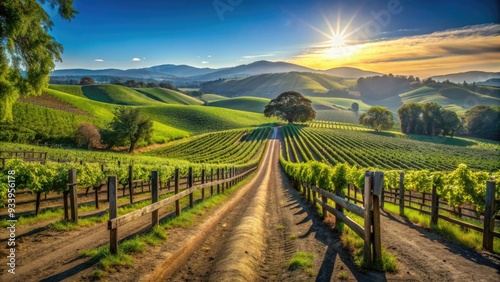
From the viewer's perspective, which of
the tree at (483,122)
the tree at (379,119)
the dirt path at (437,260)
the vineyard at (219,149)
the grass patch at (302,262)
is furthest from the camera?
the tree at (379,119)

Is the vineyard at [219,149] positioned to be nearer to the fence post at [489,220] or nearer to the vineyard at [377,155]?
the vineyard at [377,155]

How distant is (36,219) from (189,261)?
25.4 ft

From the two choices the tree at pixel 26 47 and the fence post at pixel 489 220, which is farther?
the tree at pixel 26 47

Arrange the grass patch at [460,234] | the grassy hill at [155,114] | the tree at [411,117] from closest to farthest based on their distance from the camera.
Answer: the grass patch at [460,234], the grassy hill at [155,114], the tree at [411,117]

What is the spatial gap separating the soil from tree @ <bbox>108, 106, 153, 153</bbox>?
236 ft

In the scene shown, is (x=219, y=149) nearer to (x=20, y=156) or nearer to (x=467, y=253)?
(x=20, y=156)

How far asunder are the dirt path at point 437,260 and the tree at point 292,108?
142 meters

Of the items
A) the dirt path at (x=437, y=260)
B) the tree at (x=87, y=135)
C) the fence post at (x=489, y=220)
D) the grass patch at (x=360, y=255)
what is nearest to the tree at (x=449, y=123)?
the tree at (x=87, y=135)

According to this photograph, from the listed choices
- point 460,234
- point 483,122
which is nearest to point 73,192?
point 460,234

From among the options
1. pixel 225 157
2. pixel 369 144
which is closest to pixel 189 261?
pixel 225 157

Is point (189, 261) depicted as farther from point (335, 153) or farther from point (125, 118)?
point (125, 118)

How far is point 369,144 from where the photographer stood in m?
94.9

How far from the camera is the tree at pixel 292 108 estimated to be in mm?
150625

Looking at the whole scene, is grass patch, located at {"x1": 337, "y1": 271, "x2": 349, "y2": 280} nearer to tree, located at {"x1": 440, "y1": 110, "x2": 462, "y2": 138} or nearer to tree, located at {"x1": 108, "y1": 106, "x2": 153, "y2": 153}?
tree, located at {"x1": 108, "y1": 106, "x2": 153, "y2": 153}
